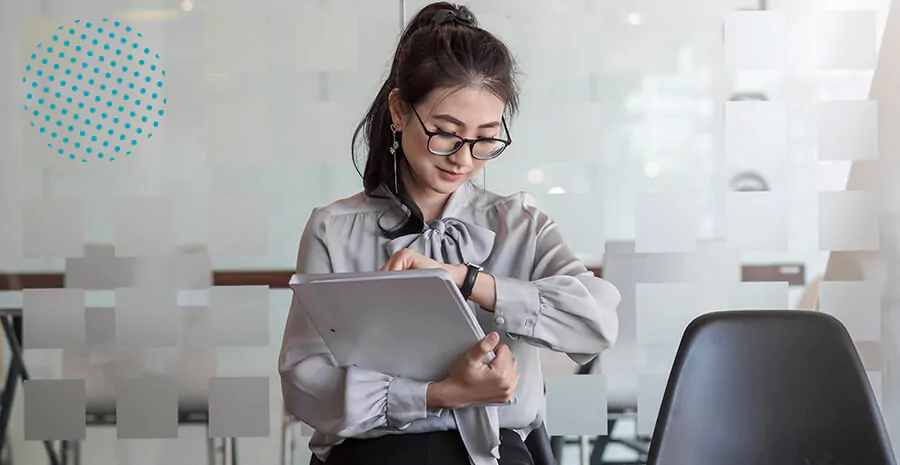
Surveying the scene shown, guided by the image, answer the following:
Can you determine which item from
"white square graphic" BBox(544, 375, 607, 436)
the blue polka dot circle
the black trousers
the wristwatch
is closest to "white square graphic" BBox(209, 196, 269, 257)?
the blue polka dot circle

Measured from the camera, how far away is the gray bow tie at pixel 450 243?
1553mm

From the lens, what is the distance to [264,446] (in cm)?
269

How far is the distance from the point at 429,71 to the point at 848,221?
5.96 feet

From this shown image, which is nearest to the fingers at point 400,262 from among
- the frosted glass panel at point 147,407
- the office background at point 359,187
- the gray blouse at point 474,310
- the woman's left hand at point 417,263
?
the woman's left hand at point 417,263

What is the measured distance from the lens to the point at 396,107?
153cm

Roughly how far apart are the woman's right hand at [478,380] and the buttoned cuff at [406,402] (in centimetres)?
1

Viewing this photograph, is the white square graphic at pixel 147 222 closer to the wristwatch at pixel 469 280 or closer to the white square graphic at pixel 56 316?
the white square graphic at pixel 56 316

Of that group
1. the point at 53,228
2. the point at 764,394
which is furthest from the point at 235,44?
the point at 764,394

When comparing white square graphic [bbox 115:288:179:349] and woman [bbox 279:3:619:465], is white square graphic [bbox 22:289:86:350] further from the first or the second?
woman [bbox 279:3:619:465]

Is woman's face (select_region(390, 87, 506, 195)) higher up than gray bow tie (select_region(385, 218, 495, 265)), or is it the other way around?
woman's face (select_region(390, 87, 506, 195))

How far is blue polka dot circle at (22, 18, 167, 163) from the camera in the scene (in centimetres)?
270

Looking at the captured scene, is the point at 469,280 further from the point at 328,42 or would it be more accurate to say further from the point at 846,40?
the point at 846,40

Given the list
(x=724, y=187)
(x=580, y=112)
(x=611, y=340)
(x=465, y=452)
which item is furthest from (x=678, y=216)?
(x=465, y=452)

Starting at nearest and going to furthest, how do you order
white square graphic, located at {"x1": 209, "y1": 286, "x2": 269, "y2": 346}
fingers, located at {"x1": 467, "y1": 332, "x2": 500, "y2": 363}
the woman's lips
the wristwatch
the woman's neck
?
fingers, located at {"x1": 467, "y1": 332, "x2": 500, "y2": 363}, the wristwatch, the woman's lips, the woman's neck, white square graphic, located at {"x1": 209, "y1": 286, "x2": 269, "y2": 346}
